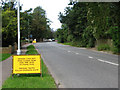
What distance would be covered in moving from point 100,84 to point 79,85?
0.76m

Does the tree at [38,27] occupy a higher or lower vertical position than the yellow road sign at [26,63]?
higher

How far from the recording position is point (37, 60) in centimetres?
829

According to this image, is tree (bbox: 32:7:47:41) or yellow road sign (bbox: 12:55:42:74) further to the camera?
tree (bbox: 32:7:47:41)

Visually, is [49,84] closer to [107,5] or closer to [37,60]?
[37,60]

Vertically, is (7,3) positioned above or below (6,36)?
above

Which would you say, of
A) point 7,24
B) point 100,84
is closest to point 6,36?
point 7,24

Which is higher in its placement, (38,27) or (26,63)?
(38,27)

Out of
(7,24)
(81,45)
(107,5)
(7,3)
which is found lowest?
(81,45)

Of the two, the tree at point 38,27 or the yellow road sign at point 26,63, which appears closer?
the yellow road sign at point 26,63

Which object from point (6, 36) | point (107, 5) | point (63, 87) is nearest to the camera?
point (63, 87)

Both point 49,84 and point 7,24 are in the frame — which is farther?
point 7,24

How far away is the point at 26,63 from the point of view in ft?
27.0

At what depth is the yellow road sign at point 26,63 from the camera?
8.23 meters

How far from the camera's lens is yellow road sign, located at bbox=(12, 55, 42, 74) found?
8234mm
